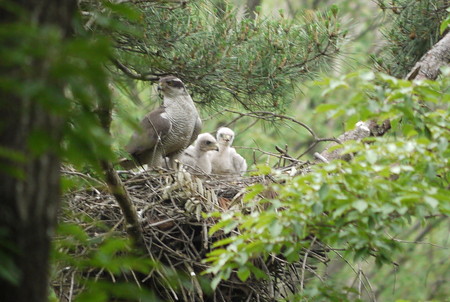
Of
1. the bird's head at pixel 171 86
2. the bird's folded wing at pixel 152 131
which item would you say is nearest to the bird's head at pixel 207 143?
the bird's folded wing at pixel 152 131

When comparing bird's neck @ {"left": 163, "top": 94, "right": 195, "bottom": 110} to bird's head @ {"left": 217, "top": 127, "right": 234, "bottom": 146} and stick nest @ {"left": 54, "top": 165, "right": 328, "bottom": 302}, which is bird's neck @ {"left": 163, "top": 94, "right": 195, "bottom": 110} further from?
stick nest @ {"left": 54, "top": 165, "right": 328, "bottom": 302}

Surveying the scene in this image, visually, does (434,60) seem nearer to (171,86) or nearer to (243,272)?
(171,86)

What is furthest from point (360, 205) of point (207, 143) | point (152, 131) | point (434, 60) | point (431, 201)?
point (207, 143)

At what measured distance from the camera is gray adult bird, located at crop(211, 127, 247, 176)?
6.35 metres

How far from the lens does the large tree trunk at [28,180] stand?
1.48 meters

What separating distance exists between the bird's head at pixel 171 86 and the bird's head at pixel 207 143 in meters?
0.59

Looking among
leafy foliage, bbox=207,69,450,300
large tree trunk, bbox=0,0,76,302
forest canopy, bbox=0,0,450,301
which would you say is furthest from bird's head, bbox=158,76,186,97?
large tree trunk, bbox=0,0,76,302

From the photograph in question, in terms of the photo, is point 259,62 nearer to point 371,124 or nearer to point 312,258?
point 371,124

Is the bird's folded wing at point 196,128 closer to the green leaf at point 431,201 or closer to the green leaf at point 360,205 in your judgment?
the green leaf at point 360,205

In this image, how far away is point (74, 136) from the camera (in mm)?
1595

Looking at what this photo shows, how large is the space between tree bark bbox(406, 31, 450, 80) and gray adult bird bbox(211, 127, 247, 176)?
1691 millimetres

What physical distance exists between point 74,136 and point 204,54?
11.7ft

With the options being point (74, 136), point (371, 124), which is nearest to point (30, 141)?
point (74, 136)

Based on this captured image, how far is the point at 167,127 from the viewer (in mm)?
5746
